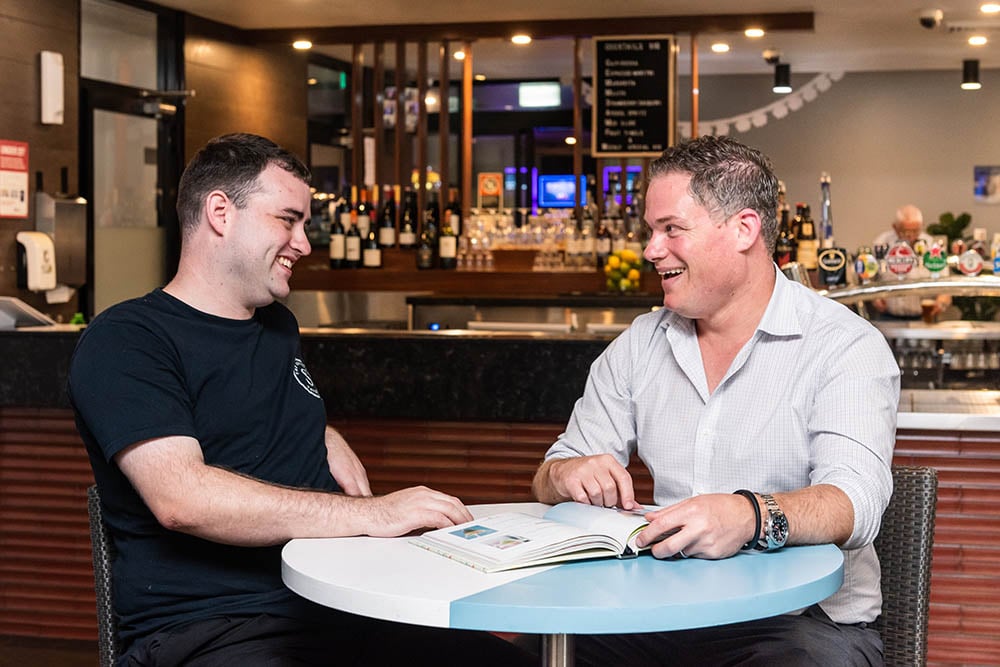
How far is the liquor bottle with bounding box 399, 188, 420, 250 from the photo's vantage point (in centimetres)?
756

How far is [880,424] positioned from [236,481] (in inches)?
41.9

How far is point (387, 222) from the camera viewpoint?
25.1 feet

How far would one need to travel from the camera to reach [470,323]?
6195 millimetres

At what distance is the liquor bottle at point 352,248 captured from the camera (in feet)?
24.6

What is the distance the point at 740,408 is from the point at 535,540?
61 centimetres

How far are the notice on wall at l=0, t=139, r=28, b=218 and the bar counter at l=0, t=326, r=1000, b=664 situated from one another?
2.46 m

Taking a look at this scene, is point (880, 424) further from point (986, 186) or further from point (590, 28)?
point (986, 186)

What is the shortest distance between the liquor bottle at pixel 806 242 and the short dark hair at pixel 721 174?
3367mm

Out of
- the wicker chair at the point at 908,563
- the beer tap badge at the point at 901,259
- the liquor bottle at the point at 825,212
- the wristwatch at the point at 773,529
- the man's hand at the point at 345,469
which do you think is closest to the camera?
the wristwatch at the point at 773,529

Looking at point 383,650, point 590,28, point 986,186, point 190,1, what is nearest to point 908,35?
point 590,28

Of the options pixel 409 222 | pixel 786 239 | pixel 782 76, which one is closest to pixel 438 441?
pixel 786 239

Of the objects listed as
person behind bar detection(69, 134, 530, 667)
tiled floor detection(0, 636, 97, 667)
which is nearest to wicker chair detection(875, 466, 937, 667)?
person behind bar detection(69, 134, 530, 667)

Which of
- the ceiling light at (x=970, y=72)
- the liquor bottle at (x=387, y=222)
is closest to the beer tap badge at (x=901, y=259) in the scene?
the liquor bottle at (x=387, y=222)

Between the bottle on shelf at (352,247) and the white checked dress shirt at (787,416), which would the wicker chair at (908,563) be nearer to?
the white checked dress shirt at (787,416)
